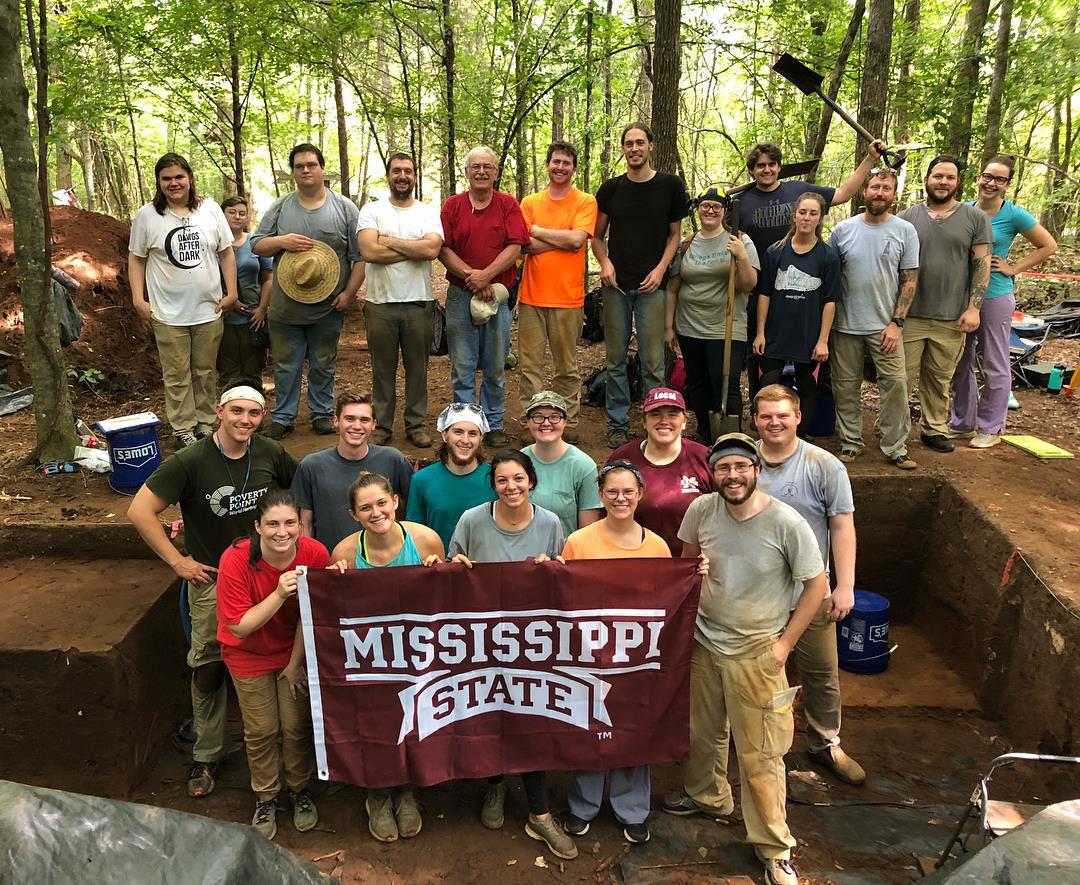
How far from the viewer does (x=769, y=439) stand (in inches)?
160

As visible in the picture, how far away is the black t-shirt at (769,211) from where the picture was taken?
616cm

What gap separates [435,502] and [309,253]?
9.18 feet

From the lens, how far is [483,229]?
5926mm

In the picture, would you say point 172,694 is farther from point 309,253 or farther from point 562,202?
point 562,202

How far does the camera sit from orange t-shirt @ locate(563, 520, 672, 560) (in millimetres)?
3811

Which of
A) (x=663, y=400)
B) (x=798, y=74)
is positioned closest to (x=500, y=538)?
(x=663, y=400)

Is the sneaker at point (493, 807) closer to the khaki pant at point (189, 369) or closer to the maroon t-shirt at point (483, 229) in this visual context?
the maroon t-shirt at point (483, 229)

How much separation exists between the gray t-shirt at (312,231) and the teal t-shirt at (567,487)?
287 centimetres

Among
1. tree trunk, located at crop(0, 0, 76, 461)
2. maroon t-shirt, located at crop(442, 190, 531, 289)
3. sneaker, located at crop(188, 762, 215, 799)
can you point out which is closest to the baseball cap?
maroon t-shirt, located at crop(442, 190, 531, 289)

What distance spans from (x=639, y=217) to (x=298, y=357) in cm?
301

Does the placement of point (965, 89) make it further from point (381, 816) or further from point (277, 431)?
point (381, 816)

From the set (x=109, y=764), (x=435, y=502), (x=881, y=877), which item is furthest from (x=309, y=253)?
(x=881, y=877)

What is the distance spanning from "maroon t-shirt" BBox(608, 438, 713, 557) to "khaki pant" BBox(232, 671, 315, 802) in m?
2.11

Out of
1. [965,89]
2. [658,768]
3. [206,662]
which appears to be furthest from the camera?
[965,89]
